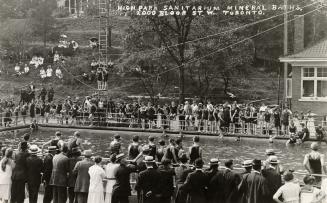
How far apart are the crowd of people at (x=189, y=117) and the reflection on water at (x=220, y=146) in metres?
0.84

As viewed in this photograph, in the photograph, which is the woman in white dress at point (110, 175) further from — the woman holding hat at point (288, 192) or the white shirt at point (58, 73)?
the white shirt at point (58, 73)

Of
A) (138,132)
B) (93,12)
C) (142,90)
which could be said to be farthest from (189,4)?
(93,12)

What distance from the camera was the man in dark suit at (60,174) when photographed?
14.1 meters

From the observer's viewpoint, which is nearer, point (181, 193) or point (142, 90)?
point (181, 193)

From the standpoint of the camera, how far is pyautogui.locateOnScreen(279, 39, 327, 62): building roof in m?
34.0

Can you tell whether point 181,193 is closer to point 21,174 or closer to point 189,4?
point 21,174

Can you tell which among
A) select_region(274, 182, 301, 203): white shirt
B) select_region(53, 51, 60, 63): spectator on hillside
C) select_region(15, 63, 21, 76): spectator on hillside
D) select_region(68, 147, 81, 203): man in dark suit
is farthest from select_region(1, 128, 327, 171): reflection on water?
select_region(53, 51, 60, 63): spectator on hillside

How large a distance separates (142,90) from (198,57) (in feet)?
44.0

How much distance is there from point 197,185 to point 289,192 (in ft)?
7.37

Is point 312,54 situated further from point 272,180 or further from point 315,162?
point 272,180

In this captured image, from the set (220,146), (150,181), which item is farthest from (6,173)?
(220,146)

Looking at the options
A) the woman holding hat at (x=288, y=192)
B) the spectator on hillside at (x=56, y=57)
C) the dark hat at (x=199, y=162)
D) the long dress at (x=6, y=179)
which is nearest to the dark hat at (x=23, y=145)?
the long dress at (x=6, y=179)

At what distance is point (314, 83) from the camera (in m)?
34.6

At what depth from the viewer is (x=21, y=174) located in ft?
47.4
